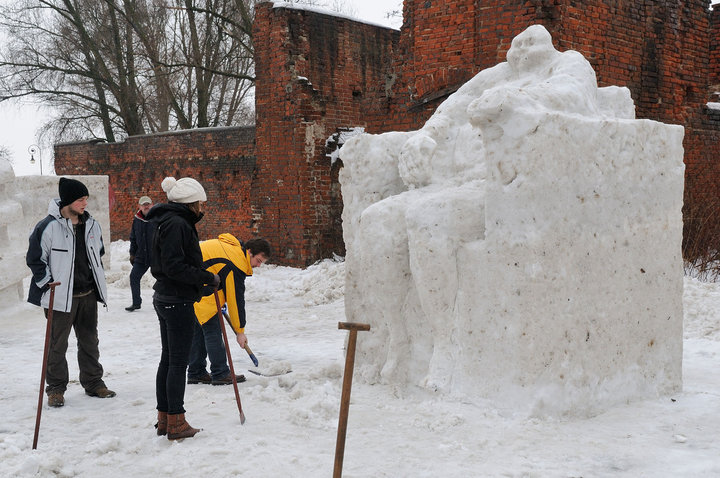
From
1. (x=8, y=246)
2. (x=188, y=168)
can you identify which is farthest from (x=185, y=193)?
(x=188, y=168)

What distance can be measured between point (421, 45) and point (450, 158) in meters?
5.41

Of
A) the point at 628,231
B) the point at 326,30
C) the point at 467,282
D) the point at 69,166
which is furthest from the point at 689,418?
the point at 69,166

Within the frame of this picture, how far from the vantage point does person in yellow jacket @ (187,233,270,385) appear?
16.3 ft

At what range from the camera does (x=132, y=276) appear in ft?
30.2

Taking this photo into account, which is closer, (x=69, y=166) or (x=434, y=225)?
(x=434, y=225)

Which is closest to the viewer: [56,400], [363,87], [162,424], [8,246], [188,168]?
[162,424]

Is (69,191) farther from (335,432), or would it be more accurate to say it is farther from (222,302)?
(335,432)

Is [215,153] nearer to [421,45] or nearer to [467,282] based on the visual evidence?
[421,45]

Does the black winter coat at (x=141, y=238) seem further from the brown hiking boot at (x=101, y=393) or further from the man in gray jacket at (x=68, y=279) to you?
the brown hiking boot at (x=101, y=393)

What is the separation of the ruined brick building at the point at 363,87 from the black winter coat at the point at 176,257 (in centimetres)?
615

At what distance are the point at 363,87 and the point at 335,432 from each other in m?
10.6

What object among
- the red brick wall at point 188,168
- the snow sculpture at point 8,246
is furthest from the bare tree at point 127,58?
the snow sculpture at point 8,246

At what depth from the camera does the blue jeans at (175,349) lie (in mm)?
3973

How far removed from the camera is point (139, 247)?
29.5 ft
